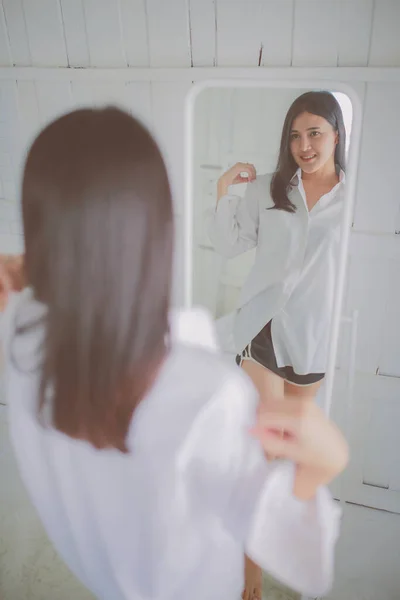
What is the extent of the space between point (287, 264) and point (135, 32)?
0.45 m

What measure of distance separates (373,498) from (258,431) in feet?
1.27

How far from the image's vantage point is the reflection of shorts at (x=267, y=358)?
2.81 ft

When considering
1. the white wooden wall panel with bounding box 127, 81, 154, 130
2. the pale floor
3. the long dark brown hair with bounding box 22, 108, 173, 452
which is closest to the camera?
the long dark brown hair with bounding box 22, 108, 173, 452

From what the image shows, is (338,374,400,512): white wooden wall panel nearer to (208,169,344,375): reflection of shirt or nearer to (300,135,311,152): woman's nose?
(208,169,344,375): reflection of shirt

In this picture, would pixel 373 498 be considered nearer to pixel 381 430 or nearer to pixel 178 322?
pixel 381 430

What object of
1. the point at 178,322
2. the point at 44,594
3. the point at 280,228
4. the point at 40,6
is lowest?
the point at 44,594

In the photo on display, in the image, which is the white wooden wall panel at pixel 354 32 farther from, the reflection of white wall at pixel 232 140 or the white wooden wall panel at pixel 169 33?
the white wooden wall panel at pixel 169 33

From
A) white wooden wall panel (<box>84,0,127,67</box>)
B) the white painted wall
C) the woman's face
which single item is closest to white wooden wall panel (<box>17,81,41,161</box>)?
the white painted wall

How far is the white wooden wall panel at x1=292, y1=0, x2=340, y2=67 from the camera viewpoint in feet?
2.31

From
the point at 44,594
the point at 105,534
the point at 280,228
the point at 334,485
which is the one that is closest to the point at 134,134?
the point at 280,228

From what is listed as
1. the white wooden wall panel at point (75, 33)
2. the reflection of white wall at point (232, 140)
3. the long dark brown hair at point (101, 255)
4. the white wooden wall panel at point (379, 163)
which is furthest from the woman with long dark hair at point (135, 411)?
the white wooden wall panel at point (379, 163)

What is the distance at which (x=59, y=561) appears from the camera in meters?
1.20

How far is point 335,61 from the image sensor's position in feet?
2.38

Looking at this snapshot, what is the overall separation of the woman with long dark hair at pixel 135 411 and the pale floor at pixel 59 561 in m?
0.22
